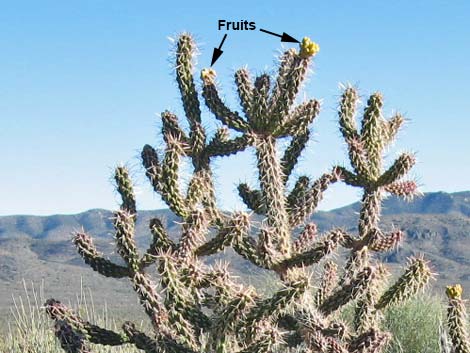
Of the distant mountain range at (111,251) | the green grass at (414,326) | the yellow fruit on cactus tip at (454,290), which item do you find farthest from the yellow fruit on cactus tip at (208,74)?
the distant mountain range at (111,251)

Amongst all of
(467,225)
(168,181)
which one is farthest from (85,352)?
(467,225)

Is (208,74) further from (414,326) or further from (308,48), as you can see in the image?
(414,326)

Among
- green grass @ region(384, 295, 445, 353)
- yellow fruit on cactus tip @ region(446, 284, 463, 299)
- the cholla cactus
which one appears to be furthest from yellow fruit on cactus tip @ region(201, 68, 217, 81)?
green grass @ region(384, 295, 445, 353)

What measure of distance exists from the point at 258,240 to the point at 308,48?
1.09 m

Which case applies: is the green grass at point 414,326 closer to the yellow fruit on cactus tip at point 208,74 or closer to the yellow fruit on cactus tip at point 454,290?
the yellow fruit on cactus tip at point 454,290

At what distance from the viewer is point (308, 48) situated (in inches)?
195

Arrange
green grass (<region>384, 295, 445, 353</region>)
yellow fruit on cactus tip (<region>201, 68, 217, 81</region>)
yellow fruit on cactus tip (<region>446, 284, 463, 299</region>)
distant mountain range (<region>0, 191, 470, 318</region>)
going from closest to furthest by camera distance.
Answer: yellow fruit on cactus tip (<region>446, 284, 463, 299</region>), yellow fruit on cactus tip (<region>201, 68, 217, 81</region>), green grass (<region>384, 295, 445, 353</region>), distant mountain range (<region>0, 191, 470, 318</region>)

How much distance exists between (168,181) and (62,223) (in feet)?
287

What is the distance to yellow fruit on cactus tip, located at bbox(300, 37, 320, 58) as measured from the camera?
195 inches

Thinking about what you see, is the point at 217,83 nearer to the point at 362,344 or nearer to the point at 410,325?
the point at 362,344

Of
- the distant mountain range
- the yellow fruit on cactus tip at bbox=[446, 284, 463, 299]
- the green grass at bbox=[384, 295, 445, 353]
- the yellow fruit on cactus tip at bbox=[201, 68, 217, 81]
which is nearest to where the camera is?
the yellow fruit on cactus tip at bbox=[446, 284, 463, 299]

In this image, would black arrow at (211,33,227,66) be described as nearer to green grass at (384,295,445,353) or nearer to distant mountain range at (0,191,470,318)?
green grass at (384,295,445,353)

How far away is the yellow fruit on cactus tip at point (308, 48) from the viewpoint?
4.96 meters

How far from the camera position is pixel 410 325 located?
1119 cm
